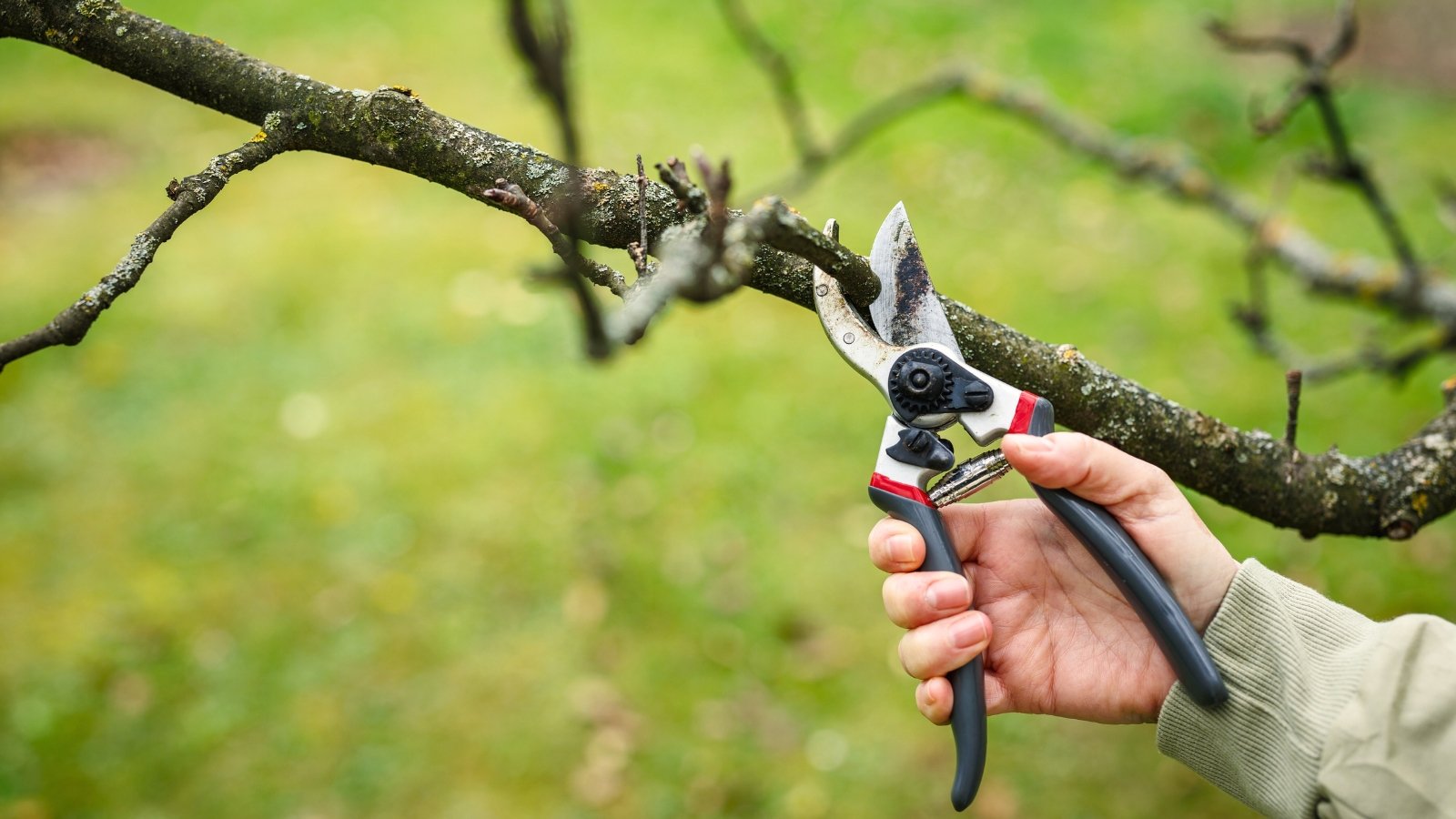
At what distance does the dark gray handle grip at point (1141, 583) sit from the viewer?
1704mm

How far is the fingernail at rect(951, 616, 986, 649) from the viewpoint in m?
1.87

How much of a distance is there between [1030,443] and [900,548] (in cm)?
35

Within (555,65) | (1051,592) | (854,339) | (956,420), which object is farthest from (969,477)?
(555,65)

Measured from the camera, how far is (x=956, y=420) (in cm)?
188

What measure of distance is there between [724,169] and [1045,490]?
949mm

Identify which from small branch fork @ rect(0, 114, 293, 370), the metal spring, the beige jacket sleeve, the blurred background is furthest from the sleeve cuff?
the blurred background

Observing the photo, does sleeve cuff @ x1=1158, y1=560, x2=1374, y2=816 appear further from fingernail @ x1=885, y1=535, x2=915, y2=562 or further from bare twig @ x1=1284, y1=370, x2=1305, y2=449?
fingernail @ x1=885, y1=535, x2=915, y2=562

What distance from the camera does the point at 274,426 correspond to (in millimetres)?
5430

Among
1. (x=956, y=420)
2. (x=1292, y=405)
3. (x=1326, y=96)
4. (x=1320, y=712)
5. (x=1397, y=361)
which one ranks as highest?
(x=1326, y=96)

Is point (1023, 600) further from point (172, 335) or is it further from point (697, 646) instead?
point (172, 335)

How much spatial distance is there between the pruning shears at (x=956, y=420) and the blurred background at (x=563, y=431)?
2256 millimetres

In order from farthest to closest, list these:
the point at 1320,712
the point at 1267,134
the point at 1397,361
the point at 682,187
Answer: the point at 1397,361, the point at 1267,134, the point at 1320,712, the point at 682,187

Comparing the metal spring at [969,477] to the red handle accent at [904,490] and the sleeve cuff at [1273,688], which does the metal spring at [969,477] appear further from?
the sleeve cuff at [1273,688]

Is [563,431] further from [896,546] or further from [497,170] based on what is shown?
[497,170]
